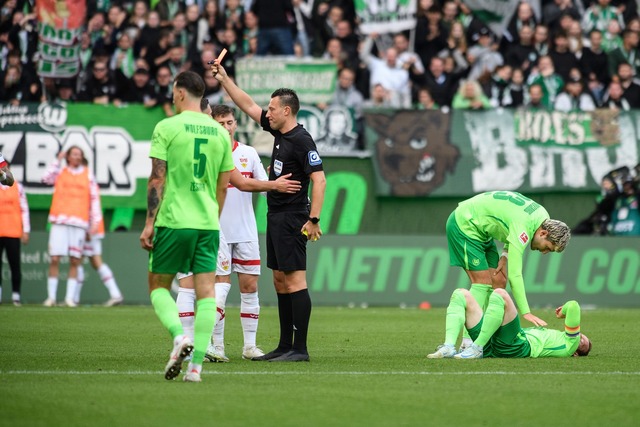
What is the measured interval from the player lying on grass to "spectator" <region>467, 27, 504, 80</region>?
11970mm

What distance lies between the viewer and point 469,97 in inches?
882

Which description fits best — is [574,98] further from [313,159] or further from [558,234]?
[313,159]

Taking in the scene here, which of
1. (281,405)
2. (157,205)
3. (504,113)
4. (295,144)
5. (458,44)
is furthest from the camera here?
(458,44)

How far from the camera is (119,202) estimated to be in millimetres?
21469

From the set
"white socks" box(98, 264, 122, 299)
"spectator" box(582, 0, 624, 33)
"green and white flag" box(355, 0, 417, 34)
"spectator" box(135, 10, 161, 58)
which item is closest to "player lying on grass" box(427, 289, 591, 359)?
"white socks" box(98, 264, 122, 299)

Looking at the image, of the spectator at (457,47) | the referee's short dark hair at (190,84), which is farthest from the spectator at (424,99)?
the referee's short dark hair at (190,84)

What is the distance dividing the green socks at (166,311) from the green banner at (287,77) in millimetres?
12393

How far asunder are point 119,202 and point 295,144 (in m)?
10.8

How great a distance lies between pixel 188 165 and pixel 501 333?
4.13m

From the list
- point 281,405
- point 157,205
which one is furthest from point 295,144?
point 281,405

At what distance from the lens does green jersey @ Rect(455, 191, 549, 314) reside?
436 inches

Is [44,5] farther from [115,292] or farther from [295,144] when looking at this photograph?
[295,144]

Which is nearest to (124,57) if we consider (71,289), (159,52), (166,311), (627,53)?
(159,52)

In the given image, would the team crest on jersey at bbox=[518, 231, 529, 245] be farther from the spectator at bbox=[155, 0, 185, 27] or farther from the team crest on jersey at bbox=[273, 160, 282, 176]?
the spectator at bbox=[155, 0, 185, 27]
